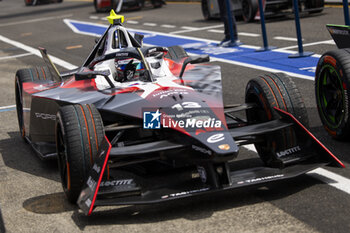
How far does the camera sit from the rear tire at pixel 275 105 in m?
5.95

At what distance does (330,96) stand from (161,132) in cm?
215

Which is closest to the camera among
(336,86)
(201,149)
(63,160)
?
(201,149)

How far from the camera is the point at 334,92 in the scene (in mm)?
7113

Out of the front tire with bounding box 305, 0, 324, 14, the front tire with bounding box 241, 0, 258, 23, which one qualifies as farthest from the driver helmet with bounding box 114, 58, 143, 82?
the front tire with bounding box 305, 0, 324, 14

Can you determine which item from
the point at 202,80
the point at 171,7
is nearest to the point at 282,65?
the point at 202,80

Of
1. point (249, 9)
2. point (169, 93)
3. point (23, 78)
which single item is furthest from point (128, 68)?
point (249, 9)

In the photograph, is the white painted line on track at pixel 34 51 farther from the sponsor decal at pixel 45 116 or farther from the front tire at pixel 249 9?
the sponsor decal at pixel 45 116

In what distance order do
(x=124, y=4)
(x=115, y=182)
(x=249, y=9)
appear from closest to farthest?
(x=115, y=182), (x=249, y=9), (x=124, y=4)

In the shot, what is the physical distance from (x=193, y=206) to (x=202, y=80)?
1746 mm

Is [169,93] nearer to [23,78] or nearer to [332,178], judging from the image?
[332,178]

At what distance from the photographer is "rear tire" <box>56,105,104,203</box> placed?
18.4 ft

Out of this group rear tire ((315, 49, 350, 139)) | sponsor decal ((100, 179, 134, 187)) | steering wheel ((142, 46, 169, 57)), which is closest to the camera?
sponsor decal ((100, 179, 134, 187))

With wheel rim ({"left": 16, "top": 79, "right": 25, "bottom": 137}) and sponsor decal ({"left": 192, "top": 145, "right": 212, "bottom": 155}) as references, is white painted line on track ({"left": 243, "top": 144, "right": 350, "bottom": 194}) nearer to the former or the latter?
sponsor decal ({"left": 192, "top": 145, "right": 212, "bottom": 155})

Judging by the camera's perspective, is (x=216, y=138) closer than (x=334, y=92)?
Yes
